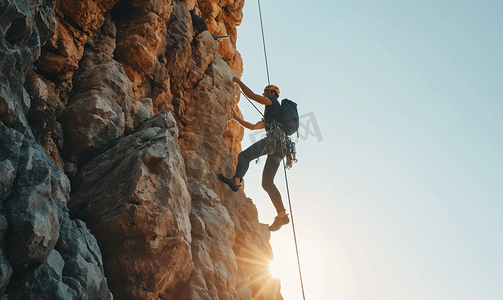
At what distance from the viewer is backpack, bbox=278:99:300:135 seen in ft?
26.3

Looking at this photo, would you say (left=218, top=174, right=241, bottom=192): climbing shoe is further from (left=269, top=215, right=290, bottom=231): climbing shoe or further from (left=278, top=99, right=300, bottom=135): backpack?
(left=278, top=99, right=300, bottom=135): backpack

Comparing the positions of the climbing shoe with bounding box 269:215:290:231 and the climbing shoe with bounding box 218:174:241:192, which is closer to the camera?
the climbing shoe with bounding box 218:174:241:192

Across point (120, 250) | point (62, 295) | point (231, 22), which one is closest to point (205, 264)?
point (120, 250)

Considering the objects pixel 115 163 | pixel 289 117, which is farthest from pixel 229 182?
pixel 115 163

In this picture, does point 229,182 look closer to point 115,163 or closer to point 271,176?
point 271,176

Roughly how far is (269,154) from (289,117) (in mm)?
901

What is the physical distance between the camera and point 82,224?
13.3 ft

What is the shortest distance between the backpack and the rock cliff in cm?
133

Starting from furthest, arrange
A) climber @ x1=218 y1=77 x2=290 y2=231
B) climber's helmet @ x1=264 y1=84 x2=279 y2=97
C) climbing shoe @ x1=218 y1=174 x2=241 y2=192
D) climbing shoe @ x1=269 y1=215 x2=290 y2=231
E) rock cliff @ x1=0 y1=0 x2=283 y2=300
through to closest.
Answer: climber's helmet @ x1=264 y1=84 x2=279 y2=97, climbing shoe @ x1=269 y1=215 x2=290 y2=231, climber @ x1=218 y1=77 x2=290 y2=231, climbing shoe @ x1=218 y1=174 x2=241 y2=192, rock cliff @ x1=0 y1=0 x2=283 y2=300

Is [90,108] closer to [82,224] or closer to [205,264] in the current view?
[82,224]

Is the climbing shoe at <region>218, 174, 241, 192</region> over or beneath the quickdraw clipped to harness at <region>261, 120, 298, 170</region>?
beneath

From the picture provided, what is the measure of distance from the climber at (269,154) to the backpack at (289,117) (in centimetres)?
11

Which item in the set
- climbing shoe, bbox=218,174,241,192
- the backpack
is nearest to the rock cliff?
climbing shoe, bbox=218,174,241,192

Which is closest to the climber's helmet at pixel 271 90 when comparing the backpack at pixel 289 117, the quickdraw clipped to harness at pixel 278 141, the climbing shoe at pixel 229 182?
the backpack at pixel 289 117
